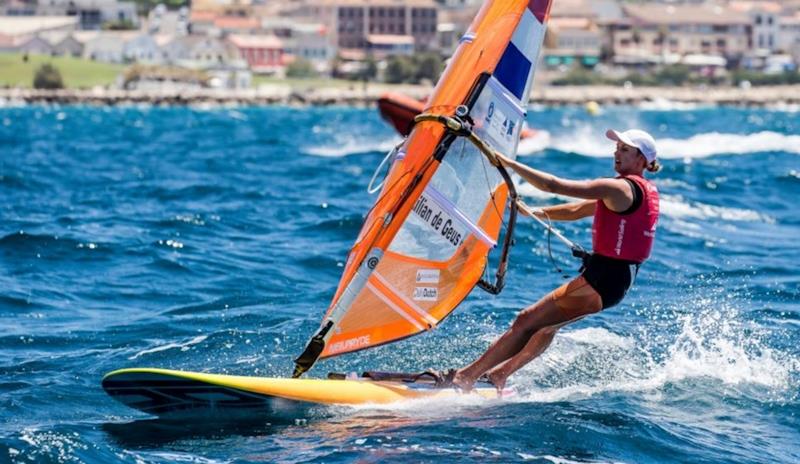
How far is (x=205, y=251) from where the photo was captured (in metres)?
14.8

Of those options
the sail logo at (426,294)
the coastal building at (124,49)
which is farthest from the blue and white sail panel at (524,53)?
the coastal building at (124,49)

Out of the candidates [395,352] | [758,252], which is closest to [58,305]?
[395,352]

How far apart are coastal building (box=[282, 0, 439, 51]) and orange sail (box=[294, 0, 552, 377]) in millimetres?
128079

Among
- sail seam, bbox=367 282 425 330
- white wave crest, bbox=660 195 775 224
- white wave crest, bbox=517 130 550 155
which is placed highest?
sail seam, bbox=367 282 425 330

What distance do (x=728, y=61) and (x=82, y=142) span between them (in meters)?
106

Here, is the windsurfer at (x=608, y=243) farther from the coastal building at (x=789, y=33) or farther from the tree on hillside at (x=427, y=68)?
the coastal building at (x=789, y=33)

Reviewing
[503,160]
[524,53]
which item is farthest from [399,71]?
[503,160]

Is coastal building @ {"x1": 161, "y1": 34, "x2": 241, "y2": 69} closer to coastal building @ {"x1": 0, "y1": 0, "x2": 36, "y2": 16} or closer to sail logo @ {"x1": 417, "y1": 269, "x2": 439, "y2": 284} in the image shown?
coastal building @ {"x1": 0, "y1": 0, "x2": 36, "y2": 16}

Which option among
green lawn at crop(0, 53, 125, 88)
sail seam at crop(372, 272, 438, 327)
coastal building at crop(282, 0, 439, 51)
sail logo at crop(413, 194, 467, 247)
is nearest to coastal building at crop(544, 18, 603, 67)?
coastal building at crop(282, 0, 439, 51)

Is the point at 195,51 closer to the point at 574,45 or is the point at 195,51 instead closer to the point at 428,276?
the point at 574,45

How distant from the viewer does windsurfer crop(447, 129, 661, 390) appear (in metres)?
7.98

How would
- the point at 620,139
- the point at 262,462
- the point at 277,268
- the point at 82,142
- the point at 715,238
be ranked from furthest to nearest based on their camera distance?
the point at 82,142
the point at 715,238
the point at 277,268
the point at 620,139
the point at 262,462

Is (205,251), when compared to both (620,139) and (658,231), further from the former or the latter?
(620,139)

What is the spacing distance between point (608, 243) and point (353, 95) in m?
91.6
